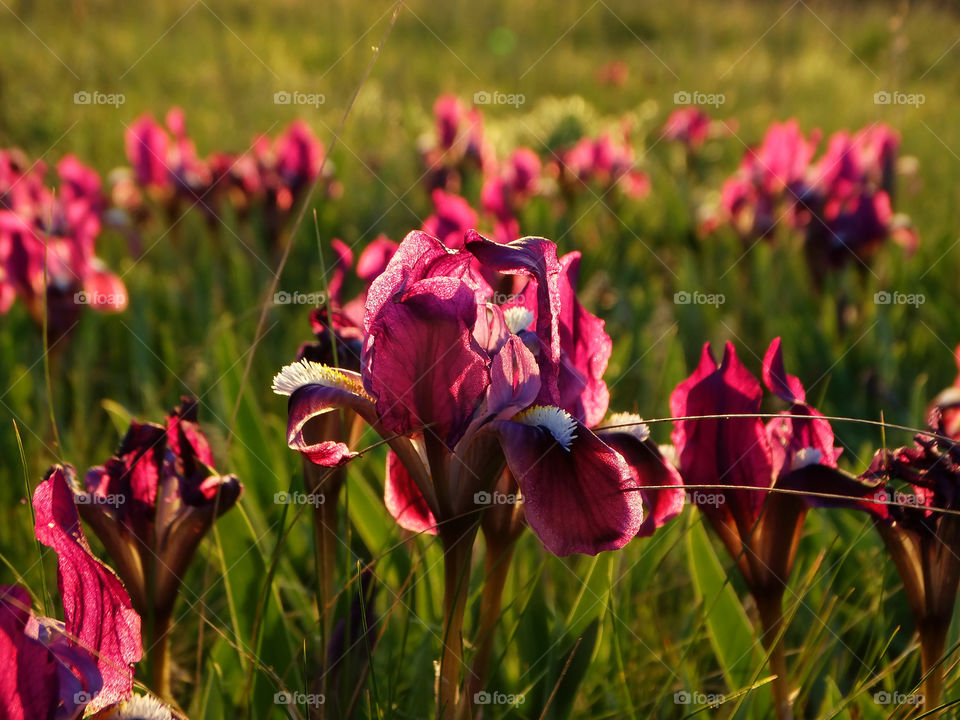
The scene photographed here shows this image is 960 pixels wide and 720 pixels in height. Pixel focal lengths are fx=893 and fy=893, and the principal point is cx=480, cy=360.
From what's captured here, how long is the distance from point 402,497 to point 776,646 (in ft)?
1.55

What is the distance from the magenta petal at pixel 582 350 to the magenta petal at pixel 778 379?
0.20 m

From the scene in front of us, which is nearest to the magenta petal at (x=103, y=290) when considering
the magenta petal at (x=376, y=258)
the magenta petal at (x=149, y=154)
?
the magenta petal at (x=149, y=154)

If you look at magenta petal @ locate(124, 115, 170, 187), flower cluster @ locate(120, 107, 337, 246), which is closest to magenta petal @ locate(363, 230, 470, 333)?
flower cluster @ locate(120, 107, 337, 246)

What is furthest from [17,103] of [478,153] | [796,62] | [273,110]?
[796,62]

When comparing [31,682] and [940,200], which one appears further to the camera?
[940,200]

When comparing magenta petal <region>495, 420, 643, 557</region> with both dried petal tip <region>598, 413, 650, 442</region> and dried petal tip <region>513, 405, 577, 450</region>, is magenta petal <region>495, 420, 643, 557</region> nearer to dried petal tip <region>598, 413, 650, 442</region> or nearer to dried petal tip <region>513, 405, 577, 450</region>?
dried petal tip <region>513, 405, 577, 450</region>

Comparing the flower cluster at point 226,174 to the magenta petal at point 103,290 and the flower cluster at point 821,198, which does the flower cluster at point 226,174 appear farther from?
the flower cluster at point 821,198

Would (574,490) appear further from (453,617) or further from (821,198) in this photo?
(821,198)

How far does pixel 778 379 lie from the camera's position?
1083 mm

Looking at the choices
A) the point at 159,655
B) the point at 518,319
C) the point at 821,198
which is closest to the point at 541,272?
the point at 518,319

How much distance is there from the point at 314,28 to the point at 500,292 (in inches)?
444

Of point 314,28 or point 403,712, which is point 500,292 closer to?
point 403,712

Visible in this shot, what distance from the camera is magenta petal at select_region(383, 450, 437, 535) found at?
3.54ft

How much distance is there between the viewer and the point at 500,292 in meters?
1.60
